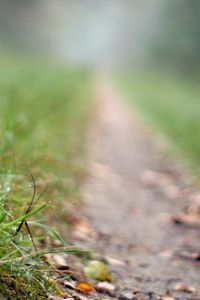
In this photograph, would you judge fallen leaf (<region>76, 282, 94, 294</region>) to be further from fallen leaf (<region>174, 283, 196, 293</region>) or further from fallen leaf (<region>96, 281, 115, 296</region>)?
fallen leaf (<region>174, 283, 196, 293</region>)

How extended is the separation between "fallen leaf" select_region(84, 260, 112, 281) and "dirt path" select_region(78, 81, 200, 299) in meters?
0.05

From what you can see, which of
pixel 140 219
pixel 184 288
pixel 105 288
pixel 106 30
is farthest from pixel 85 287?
pixel 106 30

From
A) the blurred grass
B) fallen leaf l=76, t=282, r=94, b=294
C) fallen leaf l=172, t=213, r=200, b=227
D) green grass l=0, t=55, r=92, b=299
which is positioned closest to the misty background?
the blurred grass

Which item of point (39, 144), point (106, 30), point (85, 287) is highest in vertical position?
point (106, 30)

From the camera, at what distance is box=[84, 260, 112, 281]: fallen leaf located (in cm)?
252

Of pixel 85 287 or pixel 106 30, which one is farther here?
pixel 106 30

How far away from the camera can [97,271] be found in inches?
100

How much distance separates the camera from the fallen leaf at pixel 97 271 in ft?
8.27

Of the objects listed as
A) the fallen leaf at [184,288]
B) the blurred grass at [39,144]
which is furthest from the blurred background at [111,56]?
the fallen leaf at [184,288]

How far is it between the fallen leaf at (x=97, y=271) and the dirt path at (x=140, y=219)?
5 cm

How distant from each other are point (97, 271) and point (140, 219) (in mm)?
1219

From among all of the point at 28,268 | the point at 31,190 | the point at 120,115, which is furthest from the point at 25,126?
the point at 120,115

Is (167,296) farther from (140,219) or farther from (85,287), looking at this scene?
(140,219)

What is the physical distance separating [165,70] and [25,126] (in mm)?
32732
